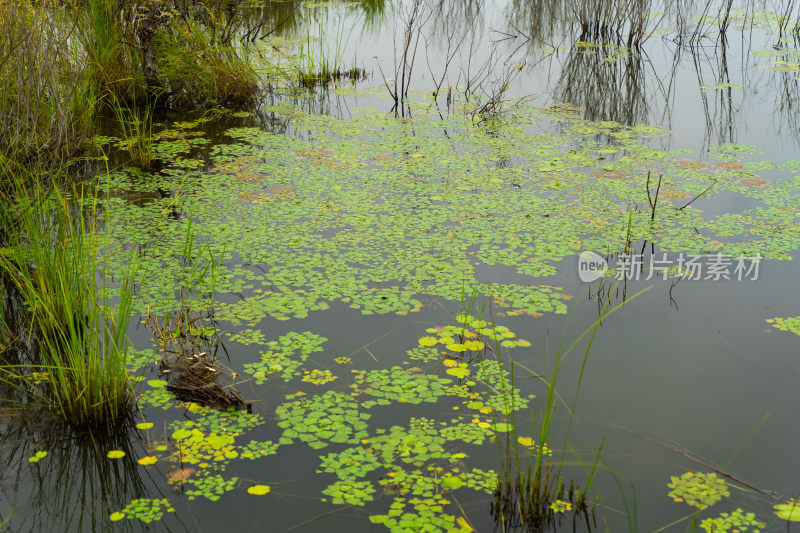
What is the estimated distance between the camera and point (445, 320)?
3.03m

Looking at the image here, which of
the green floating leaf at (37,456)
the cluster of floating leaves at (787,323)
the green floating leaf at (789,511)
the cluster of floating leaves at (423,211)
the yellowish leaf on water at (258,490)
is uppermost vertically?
the cluster of floating leaves at (423,211)

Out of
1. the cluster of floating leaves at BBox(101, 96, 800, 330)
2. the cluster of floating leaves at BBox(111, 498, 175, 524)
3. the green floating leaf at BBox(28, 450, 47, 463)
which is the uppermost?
the cluster of floating leaves at BBox(101, 96, 800, 330)

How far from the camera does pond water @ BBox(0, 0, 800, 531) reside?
7.00ft

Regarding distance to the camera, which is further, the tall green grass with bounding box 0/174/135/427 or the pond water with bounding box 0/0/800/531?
the tall green grass with bounding box 0/174/135/427

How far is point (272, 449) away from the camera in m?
2.28

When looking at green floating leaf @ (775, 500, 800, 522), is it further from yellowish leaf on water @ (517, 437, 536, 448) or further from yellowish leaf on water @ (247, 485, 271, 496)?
yellowish leaf on water @ (247, 485, 271, 496)

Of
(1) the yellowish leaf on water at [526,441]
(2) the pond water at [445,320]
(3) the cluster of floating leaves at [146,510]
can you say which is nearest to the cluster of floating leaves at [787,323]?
(2) the pond water at [445,320]

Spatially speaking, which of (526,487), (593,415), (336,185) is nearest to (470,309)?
(593,415)

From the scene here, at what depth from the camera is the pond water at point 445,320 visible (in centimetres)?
213

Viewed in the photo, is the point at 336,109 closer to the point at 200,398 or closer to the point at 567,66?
the point at 567,66

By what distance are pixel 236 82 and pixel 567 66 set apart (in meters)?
3.56

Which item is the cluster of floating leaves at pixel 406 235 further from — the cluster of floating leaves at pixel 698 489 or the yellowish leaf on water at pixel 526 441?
the yellowish leaf on water at pixel 526 441

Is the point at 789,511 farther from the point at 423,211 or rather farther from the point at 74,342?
the point at 423,211

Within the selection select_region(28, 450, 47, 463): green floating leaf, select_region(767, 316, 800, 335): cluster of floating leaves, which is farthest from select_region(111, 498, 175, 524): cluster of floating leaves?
select_region(767, 316, 800, 335): cluster of floating leaves
